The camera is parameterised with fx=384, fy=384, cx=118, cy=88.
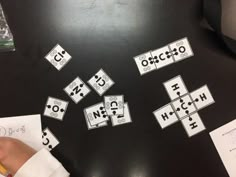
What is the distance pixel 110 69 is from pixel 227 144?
0.37 meters

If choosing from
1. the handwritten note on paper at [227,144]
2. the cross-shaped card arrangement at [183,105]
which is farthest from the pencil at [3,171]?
the handwritten note on paper at [227,144]

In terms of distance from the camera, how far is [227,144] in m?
1.03

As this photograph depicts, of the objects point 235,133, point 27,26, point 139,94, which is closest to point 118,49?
point 139,94

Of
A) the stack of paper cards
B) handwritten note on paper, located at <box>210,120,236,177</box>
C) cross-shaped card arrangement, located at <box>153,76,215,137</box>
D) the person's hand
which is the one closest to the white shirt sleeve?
the person's hand

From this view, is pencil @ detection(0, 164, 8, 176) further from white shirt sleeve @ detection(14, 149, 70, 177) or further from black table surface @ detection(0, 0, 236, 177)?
black table surface @ detection(0, 0, 236, 177)

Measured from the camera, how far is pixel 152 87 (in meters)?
1.02

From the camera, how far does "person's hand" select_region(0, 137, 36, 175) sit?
3.12 feet

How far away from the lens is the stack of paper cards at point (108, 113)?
1.03m

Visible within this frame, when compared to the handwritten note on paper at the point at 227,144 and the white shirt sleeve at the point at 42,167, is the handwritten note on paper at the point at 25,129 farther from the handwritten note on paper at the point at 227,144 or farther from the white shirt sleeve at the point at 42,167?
the handwritten note on paper at the point at 227,144

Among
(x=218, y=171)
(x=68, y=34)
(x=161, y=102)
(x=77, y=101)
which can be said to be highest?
(x=68, y=34)

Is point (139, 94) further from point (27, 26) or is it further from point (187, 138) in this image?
point (27, 26)

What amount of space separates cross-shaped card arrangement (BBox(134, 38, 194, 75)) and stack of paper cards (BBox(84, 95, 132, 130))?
102mm

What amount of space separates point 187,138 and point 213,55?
23 centimetres

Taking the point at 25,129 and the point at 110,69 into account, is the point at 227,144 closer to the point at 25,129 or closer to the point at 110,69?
the point at 110,69
